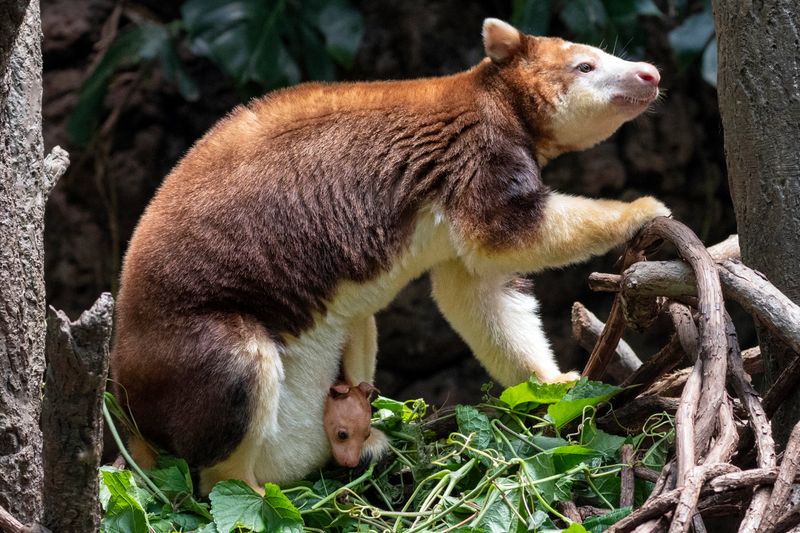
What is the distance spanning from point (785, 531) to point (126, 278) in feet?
8.27

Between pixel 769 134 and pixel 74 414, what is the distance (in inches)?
90.6

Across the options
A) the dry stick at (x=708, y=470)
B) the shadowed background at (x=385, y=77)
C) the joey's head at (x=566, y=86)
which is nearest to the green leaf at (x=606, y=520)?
the dry stick at (x=708, y=470)

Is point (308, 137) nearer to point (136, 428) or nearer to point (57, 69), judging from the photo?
point (136, 428)

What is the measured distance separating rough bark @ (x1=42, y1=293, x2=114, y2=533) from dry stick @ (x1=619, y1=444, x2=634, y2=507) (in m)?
1.63

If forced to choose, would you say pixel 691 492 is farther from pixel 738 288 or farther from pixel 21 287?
pixel 21 287

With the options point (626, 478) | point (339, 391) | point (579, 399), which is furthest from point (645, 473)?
point (339, 391)

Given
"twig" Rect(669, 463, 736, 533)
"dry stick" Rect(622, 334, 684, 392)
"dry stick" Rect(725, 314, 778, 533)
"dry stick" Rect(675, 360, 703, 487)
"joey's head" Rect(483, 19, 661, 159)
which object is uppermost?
"joey's head" Rect(483, 19, 661, 159)

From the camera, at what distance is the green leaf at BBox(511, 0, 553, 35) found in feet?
21.8

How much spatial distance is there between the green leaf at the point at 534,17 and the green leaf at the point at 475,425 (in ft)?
12.0

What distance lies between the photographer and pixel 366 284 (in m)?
3.92

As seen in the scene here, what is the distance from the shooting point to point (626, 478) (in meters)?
3.26

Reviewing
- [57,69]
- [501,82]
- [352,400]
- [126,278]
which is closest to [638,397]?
[352,400]

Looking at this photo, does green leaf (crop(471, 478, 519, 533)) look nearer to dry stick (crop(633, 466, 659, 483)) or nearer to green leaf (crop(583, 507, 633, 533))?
green leaf (crop(583, 507, 633, 533))

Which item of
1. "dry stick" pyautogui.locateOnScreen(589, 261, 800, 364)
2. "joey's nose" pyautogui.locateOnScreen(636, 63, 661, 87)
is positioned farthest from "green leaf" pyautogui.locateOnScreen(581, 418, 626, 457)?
"joey's nose" pyautogui.locateOnScreen(636, 63, 661, 87)
